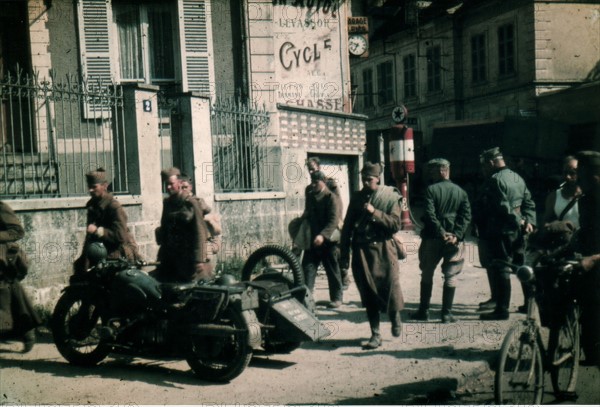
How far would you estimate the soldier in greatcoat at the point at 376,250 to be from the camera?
655 centimetres

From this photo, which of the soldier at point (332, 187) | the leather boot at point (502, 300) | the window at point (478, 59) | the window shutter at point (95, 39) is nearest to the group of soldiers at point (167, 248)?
the soldier at point (332, 187)

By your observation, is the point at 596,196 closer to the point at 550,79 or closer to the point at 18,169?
the point at 18,169

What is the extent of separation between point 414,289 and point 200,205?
455 cm

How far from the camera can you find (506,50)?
26.5 meters

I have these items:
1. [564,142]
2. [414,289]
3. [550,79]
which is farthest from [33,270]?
[550,79]

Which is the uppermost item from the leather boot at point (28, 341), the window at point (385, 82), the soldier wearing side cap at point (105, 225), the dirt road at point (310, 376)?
the window at point (385, 82)

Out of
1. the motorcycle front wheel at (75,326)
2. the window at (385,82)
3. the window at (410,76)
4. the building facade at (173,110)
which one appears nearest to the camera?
the motorcycle front wheel at (75,326)

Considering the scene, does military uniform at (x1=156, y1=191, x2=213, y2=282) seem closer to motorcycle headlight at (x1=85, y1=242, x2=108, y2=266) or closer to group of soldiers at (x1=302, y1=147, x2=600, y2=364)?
motorcycle headlight at (x1=85, y1=242, x2=108, y2=266)

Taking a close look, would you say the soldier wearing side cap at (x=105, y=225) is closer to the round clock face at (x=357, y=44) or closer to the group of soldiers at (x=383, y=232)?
the group of soldiers at (x=383, y=232)

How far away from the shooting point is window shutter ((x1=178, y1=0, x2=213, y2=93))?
495 inches

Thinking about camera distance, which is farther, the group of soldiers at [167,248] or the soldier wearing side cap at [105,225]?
the soldier wearing side cap at [105,225]

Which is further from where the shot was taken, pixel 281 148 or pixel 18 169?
pixel 281 148

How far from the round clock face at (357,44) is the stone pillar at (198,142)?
275 inches

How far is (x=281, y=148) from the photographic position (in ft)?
38.9
